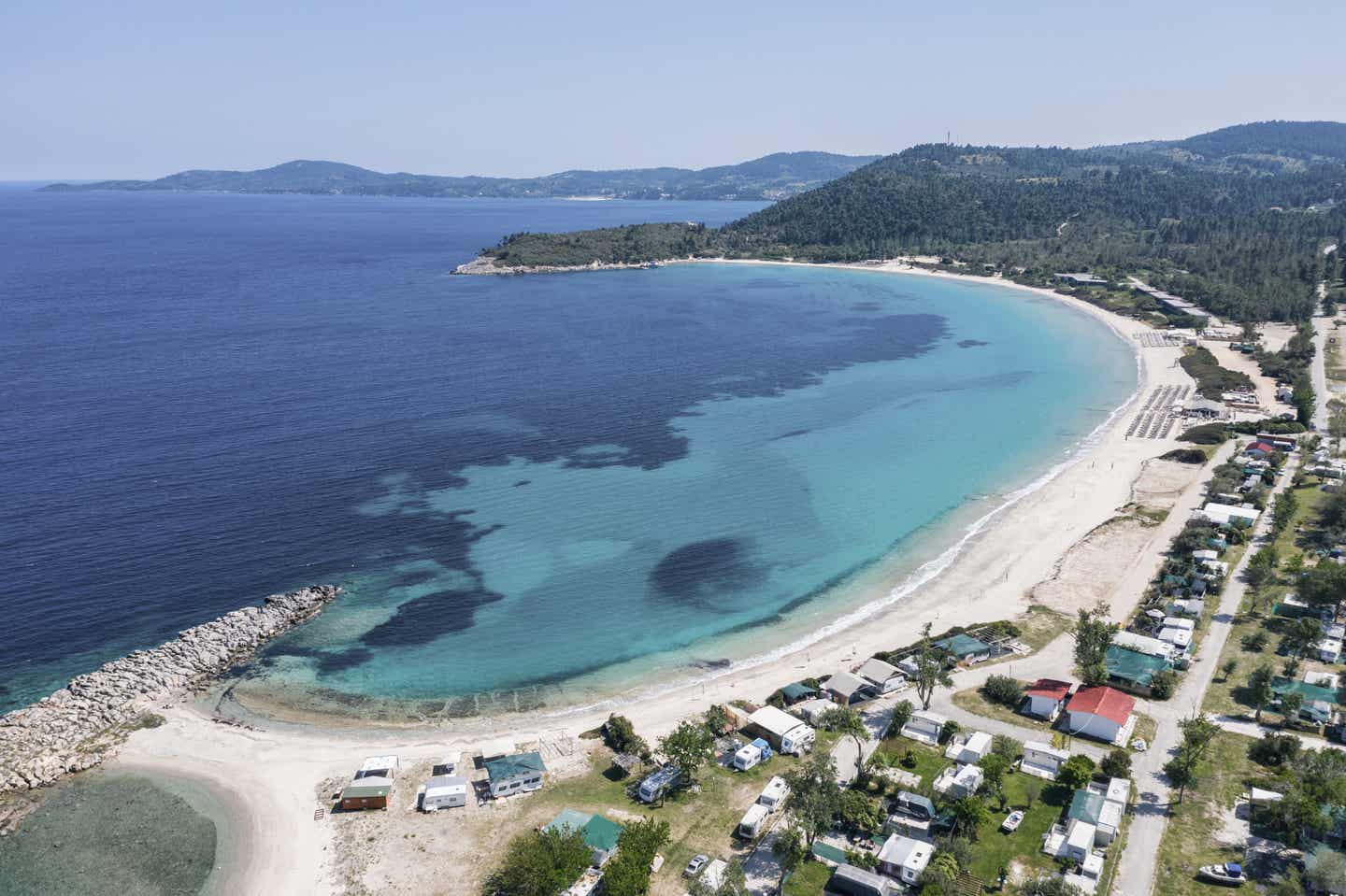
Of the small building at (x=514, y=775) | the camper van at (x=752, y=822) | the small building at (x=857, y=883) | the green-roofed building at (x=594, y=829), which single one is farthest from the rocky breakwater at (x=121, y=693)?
the small building at (x=857, y=883)

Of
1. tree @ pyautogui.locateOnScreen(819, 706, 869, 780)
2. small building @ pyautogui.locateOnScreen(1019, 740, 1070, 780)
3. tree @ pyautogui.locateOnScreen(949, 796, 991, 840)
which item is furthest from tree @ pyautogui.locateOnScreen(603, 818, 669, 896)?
small building @ pyautogui.locateOnScreen(1019, 740, 1070, 780)

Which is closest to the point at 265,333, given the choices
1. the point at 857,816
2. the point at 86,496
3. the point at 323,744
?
the point at 86,496

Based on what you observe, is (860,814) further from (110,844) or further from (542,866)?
(110,844)

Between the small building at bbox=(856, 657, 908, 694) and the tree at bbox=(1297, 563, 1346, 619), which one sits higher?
the tree at bbox=(1297, 563, 1346, 619)

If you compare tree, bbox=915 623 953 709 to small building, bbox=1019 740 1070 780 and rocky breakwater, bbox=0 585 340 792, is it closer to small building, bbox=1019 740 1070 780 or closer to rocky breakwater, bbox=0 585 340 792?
small building, bbox=1019 740 1070 780

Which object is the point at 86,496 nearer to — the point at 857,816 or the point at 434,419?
the point at 434,419

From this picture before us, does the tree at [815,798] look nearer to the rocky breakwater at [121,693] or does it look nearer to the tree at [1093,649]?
the tree at [1093,649]

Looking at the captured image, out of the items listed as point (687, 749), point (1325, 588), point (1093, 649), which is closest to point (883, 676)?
point (1093, 649)
